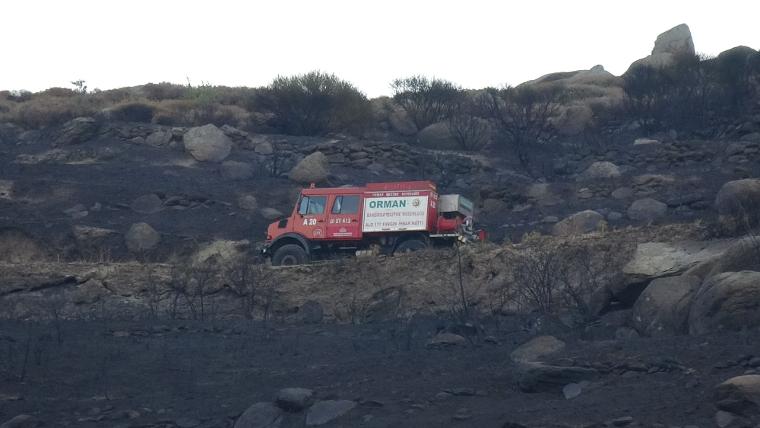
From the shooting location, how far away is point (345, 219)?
75.8ft

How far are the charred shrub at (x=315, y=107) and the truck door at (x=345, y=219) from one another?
17609 mm

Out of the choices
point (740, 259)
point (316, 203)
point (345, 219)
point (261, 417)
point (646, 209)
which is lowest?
point (261, 417)

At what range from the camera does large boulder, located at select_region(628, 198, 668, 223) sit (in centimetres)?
2636

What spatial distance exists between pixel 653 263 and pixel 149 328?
288 inches

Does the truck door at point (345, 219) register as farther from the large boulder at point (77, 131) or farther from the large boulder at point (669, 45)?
the large boulder at point (669, 45)

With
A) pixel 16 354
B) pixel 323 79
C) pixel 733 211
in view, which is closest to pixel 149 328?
pixel 16 354

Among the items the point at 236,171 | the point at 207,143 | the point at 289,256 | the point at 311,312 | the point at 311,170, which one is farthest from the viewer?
the point at 207,143

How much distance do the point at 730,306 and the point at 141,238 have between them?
19.2 meters

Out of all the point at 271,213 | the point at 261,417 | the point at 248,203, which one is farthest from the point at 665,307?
the point at 248,203

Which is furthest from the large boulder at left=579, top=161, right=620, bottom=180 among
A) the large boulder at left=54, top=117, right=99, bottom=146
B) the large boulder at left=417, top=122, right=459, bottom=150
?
the large boulder at left=54, top=117, right=99, bottom=146

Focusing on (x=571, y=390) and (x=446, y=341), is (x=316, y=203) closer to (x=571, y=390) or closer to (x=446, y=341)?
(x=446, y=341)

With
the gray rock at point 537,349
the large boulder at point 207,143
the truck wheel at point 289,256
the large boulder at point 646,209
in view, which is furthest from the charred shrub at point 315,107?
the gray rock at point 537,349

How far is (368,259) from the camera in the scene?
20625 millimetres

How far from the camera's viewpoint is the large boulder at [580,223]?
24.2 meters
